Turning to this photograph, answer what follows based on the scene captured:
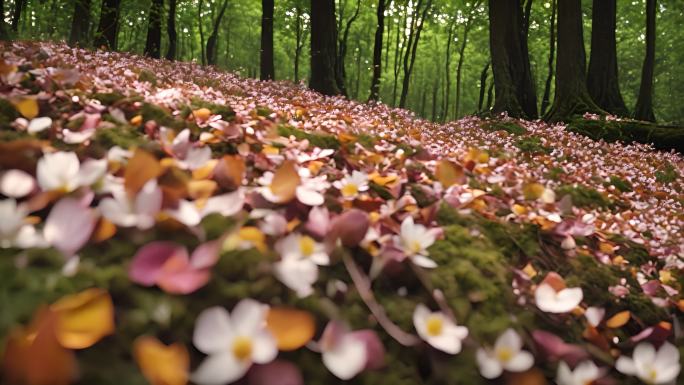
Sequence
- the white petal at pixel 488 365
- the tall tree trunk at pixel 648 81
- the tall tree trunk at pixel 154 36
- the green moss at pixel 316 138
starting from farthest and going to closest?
1. the tall tree trunk at pixel 154 36
2. the tall tree trunk at pixel 648 81
3. the green moss at pixel 316 138
4. the white petal at pixel 488 365

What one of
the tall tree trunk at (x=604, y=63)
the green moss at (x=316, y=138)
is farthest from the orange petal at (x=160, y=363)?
the tall tree trunk at (x=604, y=63)

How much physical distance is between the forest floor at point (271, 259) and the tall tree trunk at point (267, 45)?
1224 centimetres

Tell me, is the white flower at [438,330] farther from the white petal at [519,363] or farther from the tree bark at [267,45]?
the tree bark at [267,45]

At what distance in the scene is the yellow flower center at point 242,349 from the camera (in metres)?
0.78

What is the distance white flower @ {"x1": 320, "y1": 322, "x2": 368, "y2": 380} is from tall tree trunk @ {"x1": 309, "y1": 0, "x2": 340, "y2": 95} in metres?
10.1

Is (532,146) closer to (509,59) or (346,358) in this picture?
(509,59)

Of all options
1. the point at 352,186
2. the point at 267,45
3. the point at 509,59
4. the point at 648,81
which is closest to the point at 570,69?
the point at 509,59

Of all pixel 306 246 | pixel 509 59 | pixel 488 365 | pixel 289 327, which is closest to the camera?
pixel 289 327

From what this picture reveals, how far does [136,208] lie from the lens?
1051 mm

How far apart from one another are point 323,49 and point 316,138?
8.65m

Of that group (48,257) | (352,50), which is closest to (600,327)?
(48,257)

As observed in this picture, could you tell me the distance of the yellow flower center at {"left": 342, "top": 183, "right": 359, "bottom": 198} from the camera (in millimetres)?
1587

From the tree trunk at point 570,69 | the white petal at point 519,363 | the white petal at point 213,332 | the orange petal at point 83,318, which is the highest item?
the tree trunk at point 570,69

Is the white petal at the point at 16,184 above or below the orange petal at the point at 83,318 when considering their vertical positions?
above
